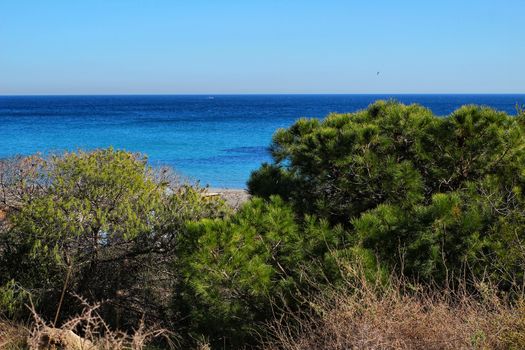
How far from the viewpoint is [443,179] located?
7.04 meters

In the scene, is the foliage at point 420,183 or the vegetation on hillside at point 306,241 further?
the foliage at point 420,183

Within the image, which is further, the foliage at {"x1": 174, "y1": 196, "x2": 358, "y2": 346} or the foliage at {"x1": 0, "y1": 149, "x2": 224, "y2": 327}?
the foliage at {"x1": 0, "y1": 149, "x2": 224, "y2": 327}

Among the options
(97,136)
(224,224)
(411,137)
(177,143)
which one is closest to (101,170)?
(224,224)

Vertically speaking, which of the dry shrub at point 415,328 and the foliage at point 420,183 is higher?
the foliage at point 420,183

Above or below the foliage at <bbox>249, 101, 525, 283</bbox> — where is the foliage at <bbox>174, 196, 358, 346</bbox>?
below

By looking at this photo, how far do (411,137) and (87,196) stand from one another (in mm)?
3973

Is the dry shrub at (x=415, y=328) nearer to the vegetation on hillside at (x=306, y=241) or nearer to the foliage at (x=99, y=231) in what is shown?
the vegetation on hillside at (x=306, y=241)

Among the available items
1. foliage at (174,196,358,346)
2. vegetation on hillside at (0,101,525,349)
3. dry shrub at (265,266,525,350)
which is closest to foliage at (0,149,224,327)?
vegetation on hillside at (0,101,525,349)

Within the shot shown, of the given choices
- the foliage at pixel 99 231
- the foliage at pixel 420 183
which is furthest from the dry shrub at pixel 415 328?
the foliage at pixel 99 231

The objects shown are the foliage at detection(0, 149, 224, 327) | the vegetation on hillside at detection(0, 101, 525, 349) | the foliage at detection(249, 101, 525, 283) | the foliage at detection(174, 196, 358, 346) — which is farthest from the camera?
the foliage at detection(0, 149, 224, 327)

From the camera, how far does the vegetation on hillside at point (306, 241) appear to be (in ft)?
16.8

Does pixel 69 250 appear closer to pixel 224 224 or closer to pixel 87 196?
pixel 87 196

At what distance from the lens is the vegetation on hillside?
5119 millimetres

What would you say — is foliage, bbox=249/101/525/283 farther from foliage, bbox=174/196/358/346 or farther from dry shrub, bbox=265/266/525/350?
dry shrub, bbox=265/266/525/350
